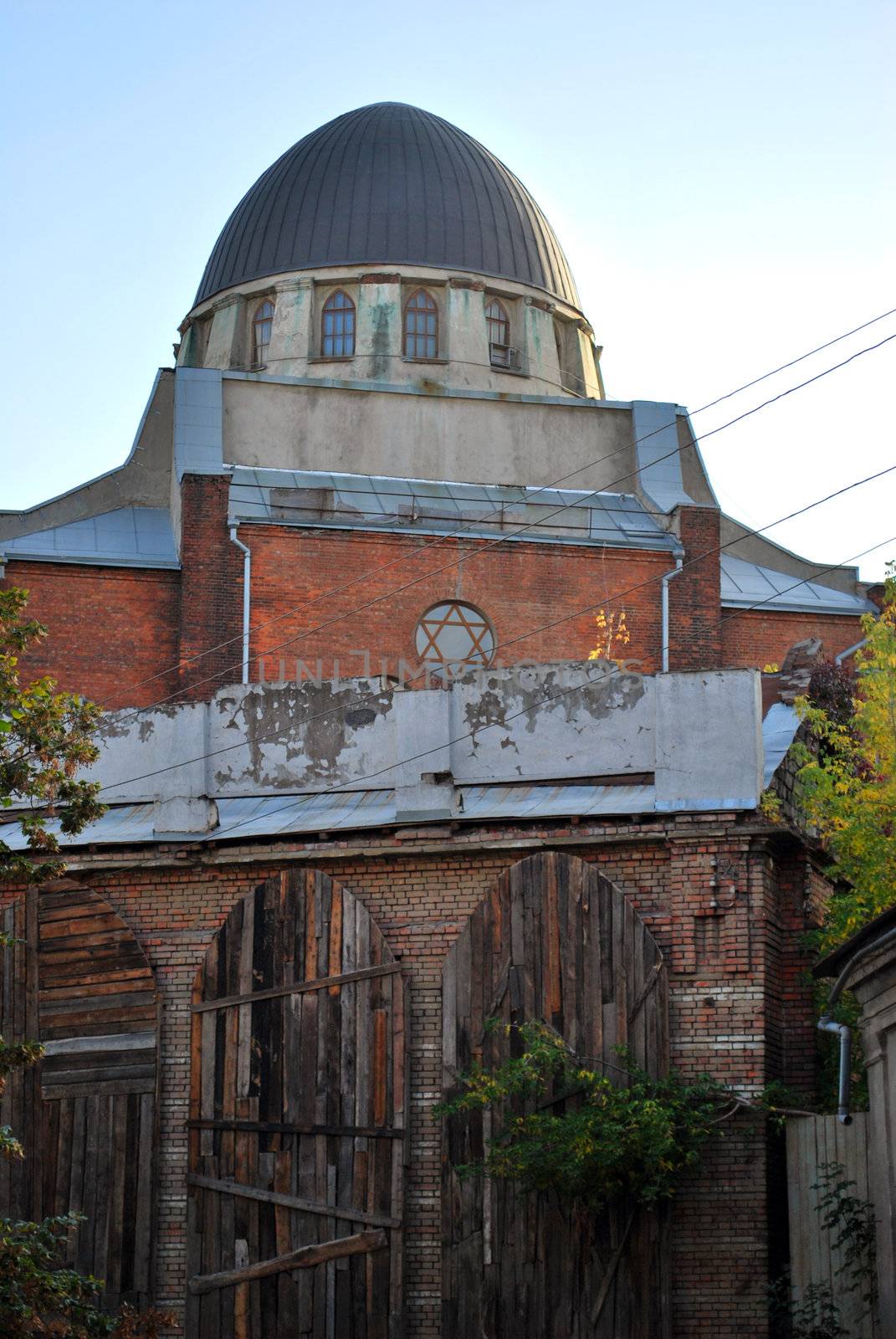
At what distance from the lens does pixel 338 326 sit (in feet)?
119

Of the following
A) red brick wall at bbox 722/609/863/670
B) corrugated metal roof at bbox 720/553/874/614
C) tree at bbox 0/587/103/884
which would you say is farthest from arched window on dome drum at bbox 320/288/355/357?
tree at bbox 0/587/103/884

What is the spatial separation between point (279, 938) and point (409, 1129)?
6.55 feet

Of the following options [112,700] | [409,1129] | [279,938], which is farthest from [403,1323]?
[112,700]

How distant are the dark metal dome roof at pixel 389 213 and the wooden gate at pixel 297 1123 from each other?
843 inches

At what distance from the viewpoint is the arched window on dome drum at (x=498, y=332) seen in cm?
3703

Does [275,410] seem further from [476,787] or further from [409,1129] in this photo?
[409,1129]

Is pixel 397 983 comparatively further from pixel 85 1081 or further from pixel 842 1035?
pixel 842 1035

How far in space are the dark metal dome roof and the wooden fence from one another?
23.8 meters

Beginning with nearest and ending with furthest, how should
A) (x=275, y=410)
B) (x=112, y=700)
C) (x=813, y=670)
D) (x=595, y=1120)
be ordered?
(x=595, y=1120), (x=813, y=670), (x=112, y=700), (x=275, y=410)

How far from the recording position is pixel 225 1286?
16.9 metres

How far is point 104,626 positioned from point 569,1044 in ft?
48.0

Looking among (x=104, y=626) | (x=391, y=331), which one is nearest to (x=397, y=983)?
(x=104, y=626)

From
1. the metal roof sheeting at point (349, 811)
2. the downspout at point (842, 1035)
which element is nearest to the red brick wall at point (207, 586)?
the metal roof sheeting at point (349, 811)

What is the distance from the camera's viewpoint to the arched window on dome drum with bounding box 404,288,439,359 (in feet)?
119
